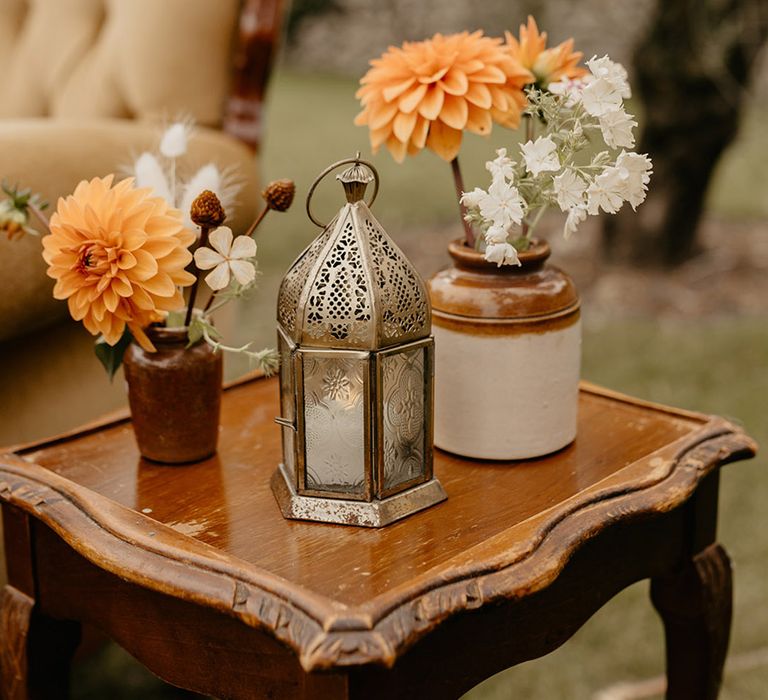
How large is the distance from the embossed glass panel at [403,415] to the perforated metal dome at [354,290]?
24mm

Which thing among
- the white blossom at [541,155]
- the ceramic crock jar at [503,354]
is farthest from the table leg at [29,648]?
the white blossom at [541,155]

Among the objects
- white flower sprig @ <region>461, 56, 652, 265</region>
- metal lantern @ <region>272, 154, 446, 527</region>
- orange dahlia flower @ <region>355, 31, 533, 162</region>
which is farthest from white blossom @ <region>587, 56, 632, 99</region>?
metal lantern @ <region>272, 154, 446, 527</region>

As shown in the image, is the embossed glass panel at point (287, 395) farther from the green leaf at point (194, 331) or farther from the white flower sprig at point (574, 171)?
the white flower sprig at point (574, 171)

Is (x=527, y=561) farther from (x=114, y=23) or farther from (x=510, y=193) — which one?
(x=114, y=23)

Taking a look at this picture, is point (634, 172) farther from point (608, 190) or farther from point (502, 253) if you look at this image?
point (502, 253)

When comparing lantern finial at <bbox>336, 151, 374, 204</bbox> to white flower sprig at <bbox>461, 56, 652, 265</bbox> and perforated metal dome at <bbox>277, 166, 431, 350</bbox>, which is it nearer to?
perforated metal dome at <bbox>277, 166, 431, 350</bbox>

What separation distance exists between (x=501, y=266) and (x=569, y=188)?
0.14 metres

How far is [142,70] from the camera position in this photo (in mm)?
1751

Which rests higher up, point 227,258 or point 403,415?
point 227,258

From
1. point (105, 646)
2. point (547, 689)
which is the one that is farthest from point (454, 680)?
point (105, 646)

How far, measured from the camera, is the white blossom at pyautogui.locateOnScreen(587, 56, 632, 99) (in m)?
0.99

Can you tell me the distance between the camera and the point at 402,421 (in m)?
0.99

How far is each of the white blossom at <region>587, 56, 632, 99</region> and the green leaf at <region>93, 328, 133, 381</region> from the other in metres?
0.55

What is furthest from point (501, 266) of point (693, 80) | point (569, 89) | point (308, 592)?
point (693, 80)
